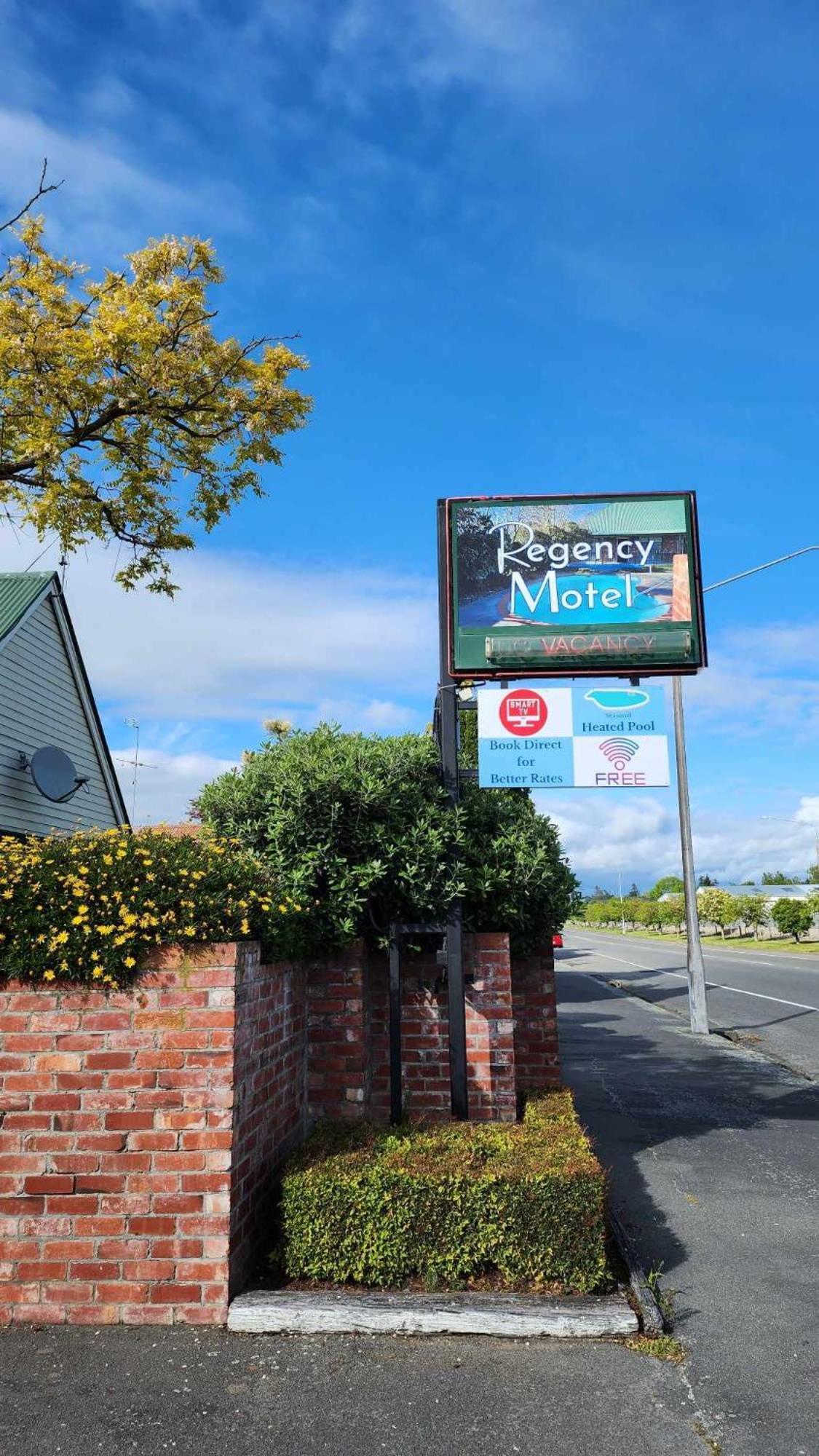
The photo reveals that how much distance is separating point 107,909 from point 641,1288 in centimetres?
333

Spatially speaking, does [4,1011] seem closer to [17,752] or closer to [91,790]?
[17,752]

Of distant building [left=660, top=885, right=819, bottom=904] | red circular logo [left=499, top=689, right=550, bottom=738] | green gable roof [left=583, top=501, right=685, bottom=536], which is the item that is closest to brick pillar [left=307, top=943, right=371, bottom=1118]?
red circular logo [left=499, top=689, right=550, bottom=738]

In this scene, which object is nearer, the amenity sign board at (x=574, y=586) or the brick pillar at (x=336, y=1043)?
the brick pillar at (x=336, y=1043)

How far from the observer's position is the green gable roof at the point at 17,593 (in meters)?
16.6

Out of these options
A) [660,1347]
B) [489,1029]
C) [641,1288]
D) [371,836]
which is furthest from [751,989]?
[660,1347]

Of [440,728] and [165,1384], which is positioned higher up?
[440,728]

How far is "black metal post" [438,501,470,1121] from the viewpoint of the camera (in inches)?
257

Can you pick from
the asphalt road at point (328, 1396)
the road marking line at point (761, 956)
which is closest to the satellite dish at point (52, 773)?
the asphalt road at point (328, 1396)

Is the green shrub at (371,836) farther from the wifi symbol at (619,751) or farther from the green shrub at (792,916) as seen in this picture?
the green shrub at (792,916)

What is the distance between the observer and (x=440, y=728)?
287 inches

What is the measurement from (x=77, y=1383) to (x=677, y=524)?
21.6ft

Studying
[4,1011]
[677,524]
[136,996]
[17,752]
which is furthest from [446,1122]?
[17,752]

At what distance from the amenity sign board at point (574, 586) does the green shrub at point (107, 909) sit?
2.94 meters

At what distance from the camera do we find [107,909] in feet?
16.0
